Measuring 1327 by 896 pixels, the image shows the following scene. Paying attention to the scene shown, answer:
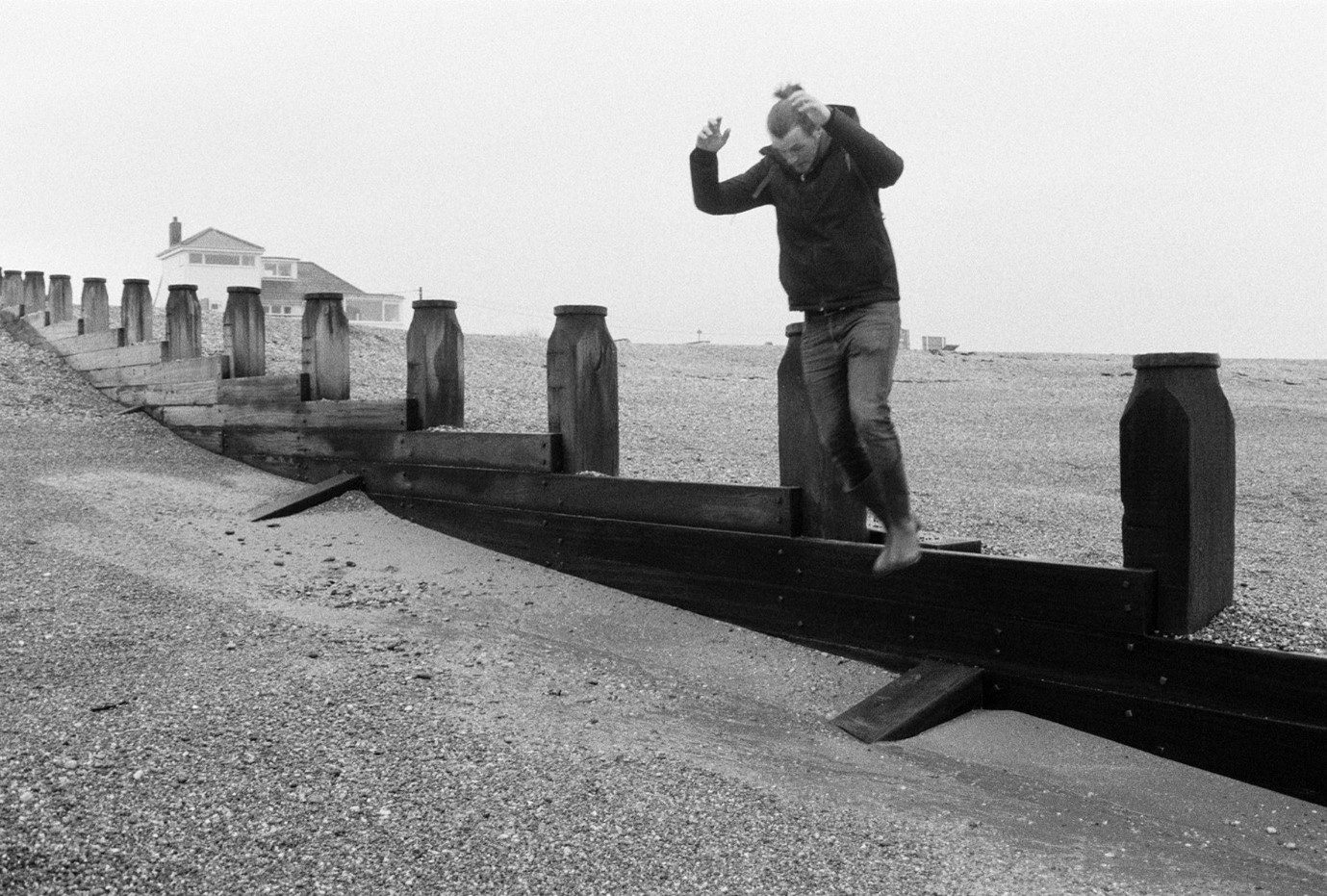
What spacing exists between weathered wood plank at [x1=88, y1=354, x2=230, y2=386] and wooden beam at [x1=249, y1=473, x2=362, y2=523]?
240 cm

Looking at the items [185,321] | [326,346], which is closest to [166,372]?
[185,321]

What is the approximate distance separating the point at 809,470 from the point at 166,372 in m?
7.67

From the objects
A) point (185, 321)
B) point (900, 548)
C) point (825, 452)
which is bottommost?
point (900, 548)

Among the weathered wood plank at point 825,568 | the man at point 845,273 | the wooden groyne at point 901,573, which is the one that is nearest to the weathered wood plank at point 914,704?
the wooden groyne at point 901,573

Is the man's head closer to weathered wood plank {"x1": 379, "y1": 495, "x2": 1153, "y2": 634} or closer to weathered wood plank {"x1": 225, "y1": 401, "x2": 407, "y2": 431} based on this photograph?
weathered wood plank {"x1": 379, "y1": 495, "x2": 1153, "y2": 634}

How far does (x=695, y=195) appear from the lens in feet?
16.8

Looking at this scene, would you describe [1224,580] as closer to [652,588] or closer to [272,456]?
[652,588]

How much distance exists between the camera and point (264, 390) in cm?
945

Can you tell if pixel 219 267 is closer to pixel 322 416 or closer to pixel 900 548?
pixel 322 416

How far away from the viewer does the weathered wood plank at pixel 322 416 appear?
26.3ft

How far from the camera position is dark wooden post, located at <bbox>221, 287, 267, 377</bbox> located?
9938mm

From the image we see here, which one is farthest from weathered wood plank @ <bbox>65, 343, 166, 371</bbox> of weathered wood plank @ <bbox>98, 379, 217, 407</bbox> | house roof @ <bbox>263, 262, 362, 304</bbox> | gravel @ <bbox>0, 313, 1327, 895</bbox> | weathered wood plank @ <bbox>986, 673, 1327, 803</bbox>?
house roof @ <bbox>263, 262, 362, 304</bbox>

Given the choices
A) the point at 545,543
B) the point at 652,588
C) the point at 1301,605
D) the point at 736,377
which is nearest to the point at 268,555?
the point at 545,543

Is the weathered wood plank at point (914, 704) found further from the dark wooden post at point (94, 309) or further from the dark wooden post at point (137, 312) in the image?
the dark wooden post at point (94, 309)
